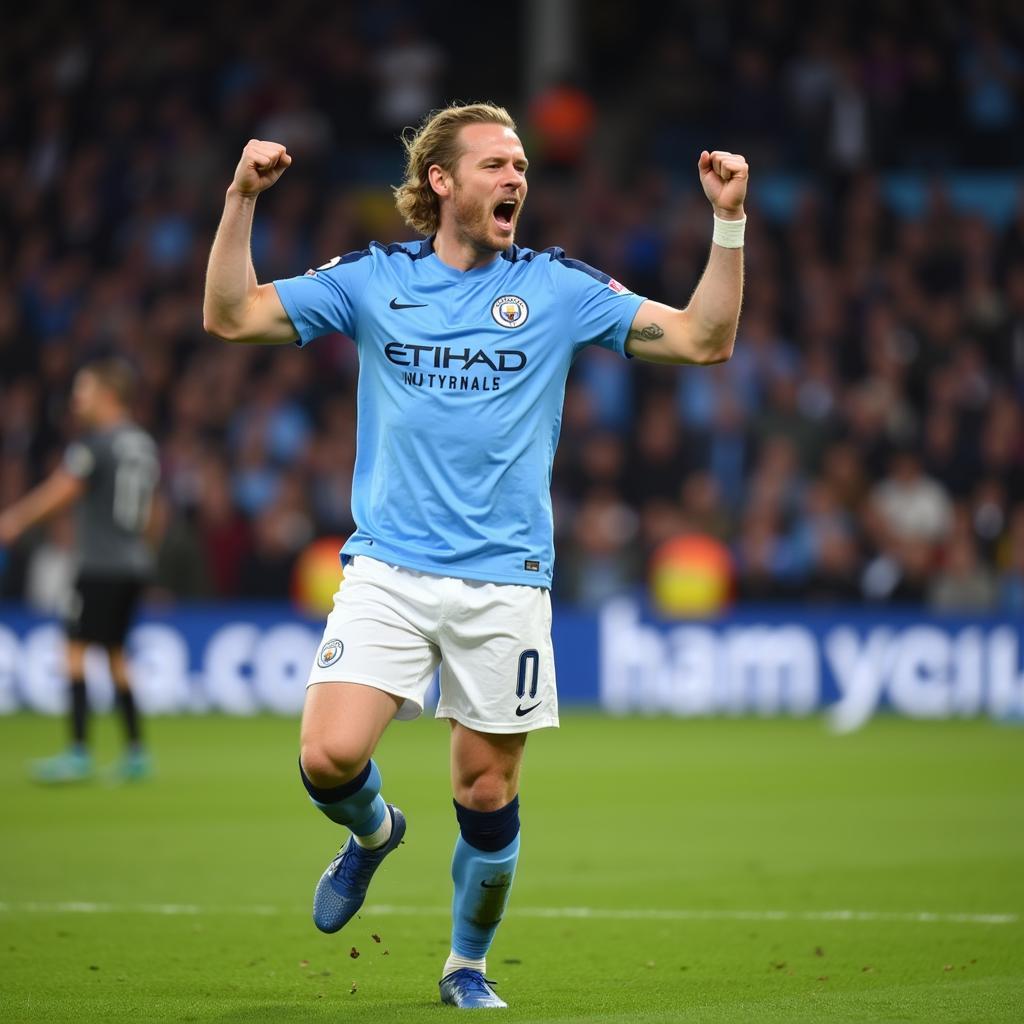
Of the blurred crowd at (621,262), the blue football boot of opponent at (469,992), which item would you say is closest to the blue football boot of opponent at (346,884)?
the blue football boot of opponent at (469,992)

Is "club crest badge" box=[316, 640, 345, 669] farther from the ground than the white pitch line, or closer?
farther from the ground

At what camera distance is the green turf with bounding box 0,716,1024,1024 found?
20.2 ft

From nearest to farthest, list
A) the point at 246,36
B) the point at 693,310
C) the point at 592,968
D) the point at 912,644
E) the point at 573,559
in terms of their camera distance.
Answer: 1. the point at 693,310
2. the point at 592,968
3. the point at 912,644
4. the point at 573,559
5. the point at 246,36

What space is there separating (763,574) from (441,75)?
9767mm

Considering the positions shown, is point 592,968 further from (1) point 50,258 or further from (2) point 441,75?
(2) point 441,75

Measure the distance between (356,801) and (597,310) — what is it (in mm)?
1663

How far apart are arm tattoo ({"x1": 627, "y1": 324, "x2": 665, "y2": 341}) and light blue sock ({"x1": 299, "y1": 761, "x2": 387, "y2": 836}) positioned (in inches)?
60.0

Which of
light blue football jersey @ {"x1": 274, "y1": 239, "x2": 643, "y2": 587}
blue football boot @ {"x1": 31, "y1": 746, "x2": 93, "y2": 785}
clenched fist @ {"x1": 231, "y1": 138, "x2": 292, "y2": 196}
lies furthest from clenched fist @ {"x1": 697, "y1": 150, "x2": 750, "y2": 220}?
blue football boot @ {"x1": 31, "y1": 746, "x2": 93, "y2": 785}

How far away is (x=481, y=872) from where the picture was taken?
6062 millimetres

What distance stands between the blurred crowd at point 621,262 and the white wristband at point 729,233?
42.4 feet

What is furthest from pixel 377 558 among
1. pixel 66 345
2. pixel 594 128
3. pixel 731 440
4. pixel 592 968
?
pixel 594 128

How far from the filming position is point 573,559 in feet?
63.0

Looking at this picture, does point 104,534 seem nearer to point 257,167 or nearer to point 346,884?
point 346,884

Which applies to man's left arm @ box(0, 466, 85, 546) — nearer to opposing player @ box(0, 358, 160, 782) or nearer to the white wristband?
opposing player @ box(0, 358, 160, 782)
